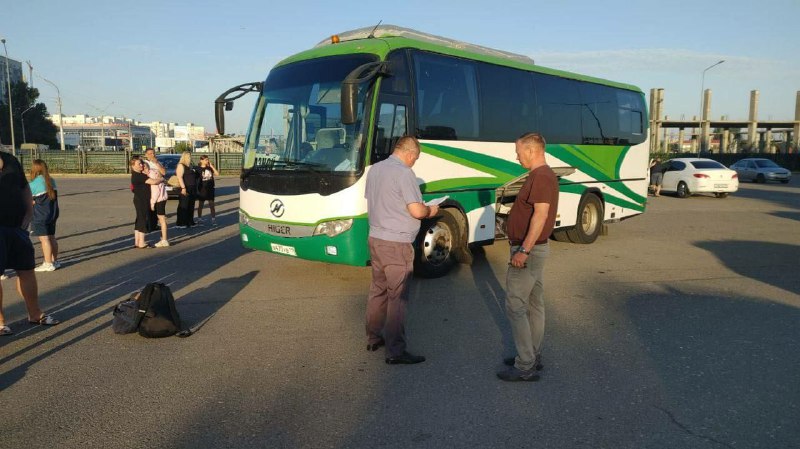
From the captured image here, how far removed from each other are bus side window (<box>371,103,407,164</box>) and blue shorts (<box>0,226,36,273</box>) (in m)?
3.76

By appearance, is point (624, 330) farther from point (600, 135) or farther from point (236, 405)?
point (600, 135)

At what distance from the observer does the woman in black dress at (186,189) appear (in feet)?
42.1

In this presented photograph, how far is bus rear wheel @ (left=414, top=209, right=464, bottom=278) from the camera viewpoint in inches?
315

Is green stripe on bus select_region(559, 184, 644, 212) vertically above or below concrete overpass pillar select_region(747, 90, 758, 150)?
below

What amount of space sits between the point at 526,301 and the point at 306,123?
4.29 metres

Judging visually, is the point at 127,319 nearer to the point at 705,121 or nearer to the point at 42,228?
the point at 42,228

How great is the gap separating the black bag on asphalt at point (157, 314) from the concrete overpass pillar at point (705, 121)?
6924cm

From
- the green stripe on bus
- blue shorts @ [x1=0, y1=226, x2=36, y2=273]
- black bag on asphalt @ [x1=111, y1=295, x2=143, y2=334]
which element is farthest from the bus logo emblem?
the green stripe on bus

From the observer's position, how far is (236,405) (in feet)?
13.6

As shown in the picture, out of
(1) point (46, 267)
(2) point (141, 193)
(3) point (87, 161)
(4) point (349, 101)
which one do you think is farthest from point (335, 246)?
(3) point (87, 161)

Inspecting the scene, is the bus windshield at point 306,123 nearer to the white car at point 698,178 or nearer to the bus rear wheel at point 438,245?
the bus rear wheel at point 438,245

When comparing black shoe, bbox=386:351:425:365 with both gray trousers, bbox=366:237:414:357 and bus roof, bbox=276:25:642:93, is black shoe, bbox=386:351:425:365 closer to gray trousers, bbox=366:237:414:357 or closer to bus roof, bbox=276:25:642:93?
gray trousers, bbox=366:237:414:357

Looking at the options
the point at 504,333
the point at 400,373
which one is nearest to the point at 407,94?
the point at 504,333

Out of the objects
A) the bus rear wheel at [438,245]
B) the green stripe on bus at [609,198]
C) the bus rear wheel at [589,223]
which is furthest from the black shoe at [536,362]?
the bus rear wheel at [589,223]
